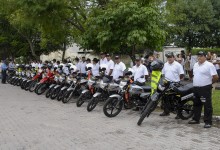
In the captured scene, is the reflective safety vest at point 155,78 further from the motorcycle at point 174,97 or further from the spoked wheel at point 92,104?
the spoked wheel at point 92,104

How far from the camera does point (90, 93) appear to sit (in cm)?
1239

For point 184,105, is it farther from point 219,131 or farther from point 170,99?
point 219,131

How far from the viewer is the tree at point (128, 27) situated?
13.8 m

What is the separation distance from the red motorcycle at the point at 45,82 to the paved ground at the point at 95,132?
4097 mm

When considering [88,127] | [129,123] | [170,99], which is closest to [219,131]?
[170,99]

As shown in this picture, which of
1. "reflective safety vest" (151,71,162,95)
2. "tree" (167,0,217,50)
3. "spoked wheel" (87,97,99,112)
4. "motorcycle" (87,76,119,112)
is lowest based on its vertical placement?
"spoked wheel" (87,97,99,112)

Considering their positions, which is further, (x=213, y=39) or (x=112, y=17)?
(x=213, y=39)

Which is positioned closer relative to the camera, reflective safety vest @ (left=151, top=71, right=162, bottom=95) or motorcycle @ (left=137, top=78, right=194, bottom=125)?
motorcycle @ (left=137, top=78, right=194, bottom=125)

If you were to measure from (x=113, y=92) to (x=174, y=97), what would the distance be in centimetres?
265

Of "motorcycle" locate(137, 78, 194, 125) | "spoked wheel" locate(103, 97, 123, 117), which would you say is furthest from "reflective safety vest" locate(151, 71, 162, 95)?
"spoked wheel" locate(103, 97, 123, 117)

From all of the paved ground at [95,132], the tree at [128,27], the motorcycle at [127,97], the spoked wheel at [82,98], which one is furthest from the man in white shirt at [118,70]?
the paved ground at [95,132]

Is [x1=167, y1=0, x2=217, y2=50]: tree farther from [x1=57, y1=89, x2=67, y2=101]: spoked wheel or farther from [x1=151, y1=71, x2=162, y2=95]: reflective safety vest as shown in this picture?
[x1=151, y1=71, x2=162, y2=95]: reflective safety vest

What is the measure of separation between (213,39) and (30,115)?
95.5 ft

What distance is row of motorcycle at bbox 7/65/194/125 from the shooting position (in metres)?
9.27
